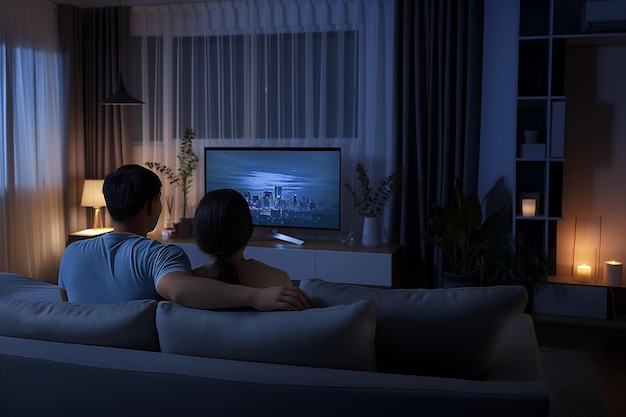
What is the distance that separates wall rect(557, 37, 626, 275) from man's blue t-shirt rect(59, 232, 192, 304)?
3.46 m

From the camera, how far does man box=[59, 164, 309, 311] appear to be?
1571 mm

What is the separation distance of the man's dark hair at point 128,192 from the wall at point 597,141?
11.1 ft

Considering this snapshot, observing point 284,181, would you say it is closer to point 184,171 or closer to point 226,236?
point 184,171

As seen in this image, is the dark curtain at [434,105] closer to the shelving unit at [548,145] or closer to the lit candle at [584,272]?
the shelving unit at [548,145]

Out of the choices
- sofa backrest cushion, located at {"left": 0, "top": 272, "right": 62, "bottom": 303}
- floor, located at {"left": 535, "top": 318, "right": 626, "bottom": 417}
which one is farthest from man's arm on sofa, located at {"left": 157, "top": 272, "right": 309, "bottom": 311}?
floor, located at {"left": 535, "top": 318, "right": 626, "bottom": 417}

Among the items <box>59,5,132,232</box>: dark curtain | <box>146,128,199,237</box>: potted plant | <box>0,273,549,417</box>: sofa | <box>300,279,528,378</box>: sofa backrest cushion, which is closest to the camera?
<box>0,273,549,417</box>: sofa

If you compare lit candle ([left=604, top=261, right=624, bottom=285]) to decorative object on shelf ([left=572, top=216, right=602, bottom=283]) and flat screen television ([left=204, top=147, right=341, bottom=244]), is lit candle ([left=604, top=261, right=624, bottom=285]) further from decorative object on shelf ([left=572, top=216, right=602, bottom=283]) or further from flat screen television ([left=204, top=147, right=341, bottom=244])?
flat screen television ([left=204, top=147, right=341, bottom=244])

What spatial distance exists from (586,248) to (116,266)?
3564 millimetres

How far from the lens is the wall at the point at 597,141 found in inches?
171

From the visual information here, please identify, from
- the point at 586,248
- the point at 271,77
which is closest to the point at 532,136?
the point at 586,248

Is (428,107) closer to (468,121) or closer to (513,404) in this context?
(468,121)

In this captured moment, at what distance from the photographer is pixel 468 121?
457 centimetres

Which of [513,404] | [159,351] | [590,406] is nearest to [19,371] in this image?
[159,351]

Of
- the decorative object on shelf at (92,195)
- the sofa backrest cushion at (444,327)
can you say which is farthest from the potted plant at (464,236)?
the sofa backrest cushion at (444,327)
